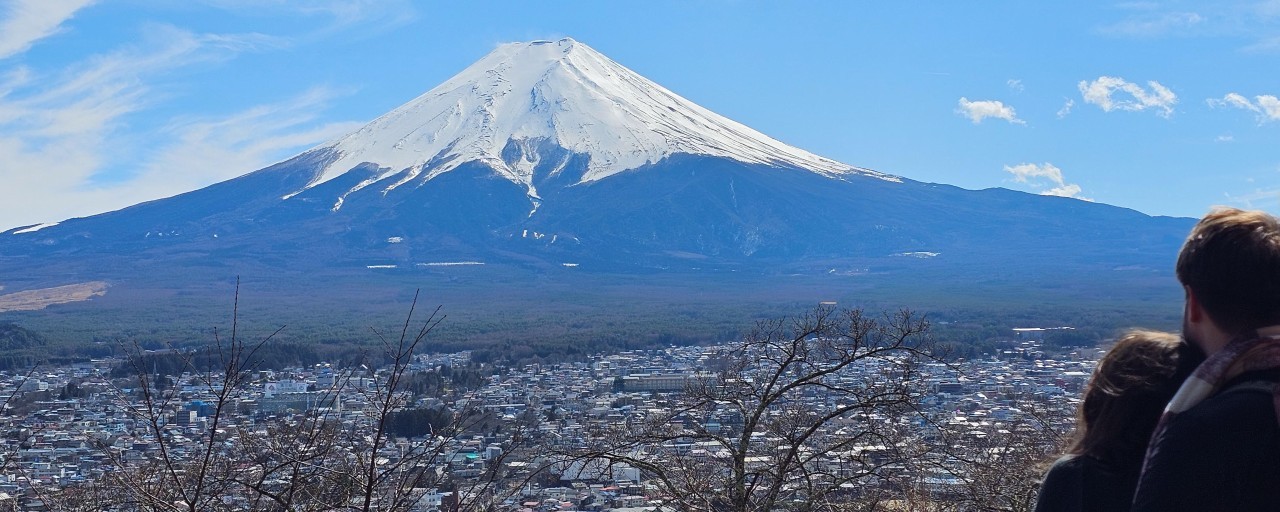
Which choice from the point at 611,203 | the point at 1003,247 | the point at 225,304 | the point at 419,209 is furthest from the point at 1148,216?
the point at 225,304

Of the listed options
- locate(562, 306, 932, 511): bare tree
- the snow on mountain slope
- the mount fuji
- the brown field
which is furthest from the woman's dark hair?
the snow on mountain slope

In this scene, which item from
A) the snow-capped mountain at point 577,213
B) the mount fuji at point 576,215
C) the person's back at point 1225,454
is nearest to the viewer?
the person's back at point 1225,454

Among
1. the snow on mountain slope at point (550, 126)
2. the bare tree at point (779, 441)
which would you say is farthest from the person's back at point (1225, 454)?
the snow on mountain slope at point (550, 126)

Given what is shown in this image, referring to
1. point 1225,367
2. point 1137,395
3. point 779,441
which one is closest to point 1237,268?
point 1225,367

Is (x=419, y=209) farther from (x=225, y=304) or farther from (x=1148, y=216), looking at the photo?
(x=1148, y=216)

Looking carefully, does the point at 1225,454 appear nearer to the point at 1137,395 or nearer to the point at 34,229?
the point at 1137,395

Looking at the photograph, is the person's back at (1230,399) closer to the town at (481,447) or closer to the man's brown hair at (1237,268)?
the man's brown hair at (1237,268)

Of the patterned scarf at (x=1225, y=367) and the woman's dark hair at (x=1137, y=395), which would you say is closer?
the patterned scarf at (x=1225, y=367)

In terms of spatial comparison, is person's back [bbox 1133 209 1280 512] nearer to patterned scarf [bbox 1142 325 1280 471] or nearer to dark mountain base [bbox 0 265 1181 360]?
patterned scarf [bbox 1142 325 1280 471]
